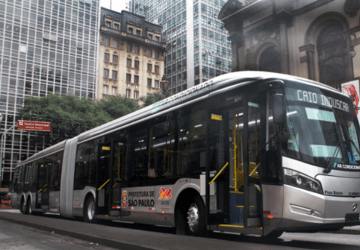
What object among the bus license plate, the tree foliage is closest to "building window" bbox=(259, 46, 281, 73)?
the bus license plate

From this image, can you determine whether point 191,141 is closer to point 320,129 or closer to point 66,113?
point 320,129

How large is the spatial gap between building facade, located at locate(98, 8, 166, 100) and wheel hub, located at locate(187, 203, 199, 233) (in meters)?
54.0

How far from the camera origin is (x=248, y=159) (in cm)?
730

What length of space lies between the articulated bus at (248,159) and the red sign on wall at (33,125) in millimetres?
28265

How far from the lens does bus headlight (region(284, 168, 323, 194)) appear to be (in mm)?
6656

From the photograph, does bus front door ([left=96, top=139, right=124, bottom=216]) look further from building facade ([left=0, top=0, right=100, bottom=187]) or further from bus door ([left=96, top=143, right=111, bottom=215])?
building facade ([left=0, top=0, right=100, bottom=187])

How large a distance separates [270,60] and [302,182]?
1824cm

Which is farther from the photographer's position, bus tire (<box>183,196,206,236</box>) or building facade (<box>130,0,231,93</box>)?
building facade (<box>130,0,231,93</box>)

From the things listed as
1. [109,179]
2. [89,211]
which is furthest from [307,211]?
[89,211]

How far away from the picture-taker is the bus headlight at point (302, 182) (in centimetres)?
666

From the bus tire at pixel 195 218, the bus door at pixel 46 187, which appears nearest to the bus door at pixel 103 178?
the bus tire at pixel 195 218

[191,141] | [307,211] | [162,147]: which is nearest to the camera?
[307,211]

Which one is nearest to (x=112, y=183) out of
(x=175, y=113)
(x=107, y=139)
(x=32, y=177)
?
(x=107, y=139)

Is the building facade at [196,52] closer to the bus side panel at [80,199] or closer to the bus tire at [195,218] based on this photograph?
the bus side panel at [80,199]
